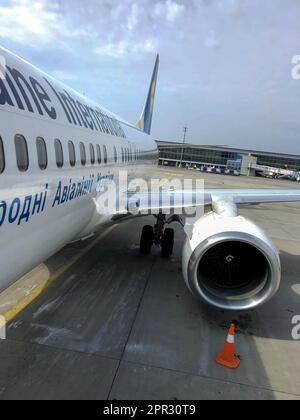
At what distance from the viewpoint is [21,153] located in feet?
11.9

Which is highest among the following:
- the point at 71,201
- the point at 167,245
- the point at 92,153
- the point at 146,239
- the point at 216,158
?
the point at 92,153

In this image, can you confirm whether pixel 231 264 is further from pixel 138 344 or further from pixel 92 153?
pixel 92 153

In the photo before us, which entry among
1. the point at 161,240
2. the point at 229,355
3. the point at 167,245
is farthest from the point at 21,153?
the point at 161,240

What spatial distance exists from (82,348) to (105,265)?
129 inches

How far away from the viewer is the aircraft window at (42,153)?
13.2 ft

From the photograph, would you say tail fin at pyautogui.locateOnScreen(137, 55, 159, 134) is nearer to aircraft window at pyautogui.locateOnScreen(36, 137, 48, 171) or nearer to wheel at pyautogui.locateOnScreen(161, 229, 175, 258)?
wheel at pyautogui.locateOnScreen(161, 229, 175, 258)

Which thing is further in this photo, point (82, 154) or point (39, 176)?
point (82, 154)

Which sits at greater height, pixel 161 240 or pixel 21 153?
pixel 21 153

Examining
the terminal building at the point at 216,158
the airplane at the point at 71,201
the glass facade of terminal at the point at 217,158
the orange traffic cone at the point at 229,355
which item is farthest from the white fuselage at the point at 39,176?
the glass facade of terminal at the point at 217,158

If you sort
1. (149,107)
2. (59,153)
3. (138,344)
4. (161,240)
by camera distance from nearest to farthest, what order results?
1. (59,153)
2. (138,344)
3. (161,240)
4. (149,107)

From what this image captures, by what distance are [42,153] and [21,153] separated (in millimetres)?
517

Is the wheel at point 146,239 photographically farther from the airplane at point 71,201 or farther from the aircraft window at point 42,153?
the aircraft window at point 42,153

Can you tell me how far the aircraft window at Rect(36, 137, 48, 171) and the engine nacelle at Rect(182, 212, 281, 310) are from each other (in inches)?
101
